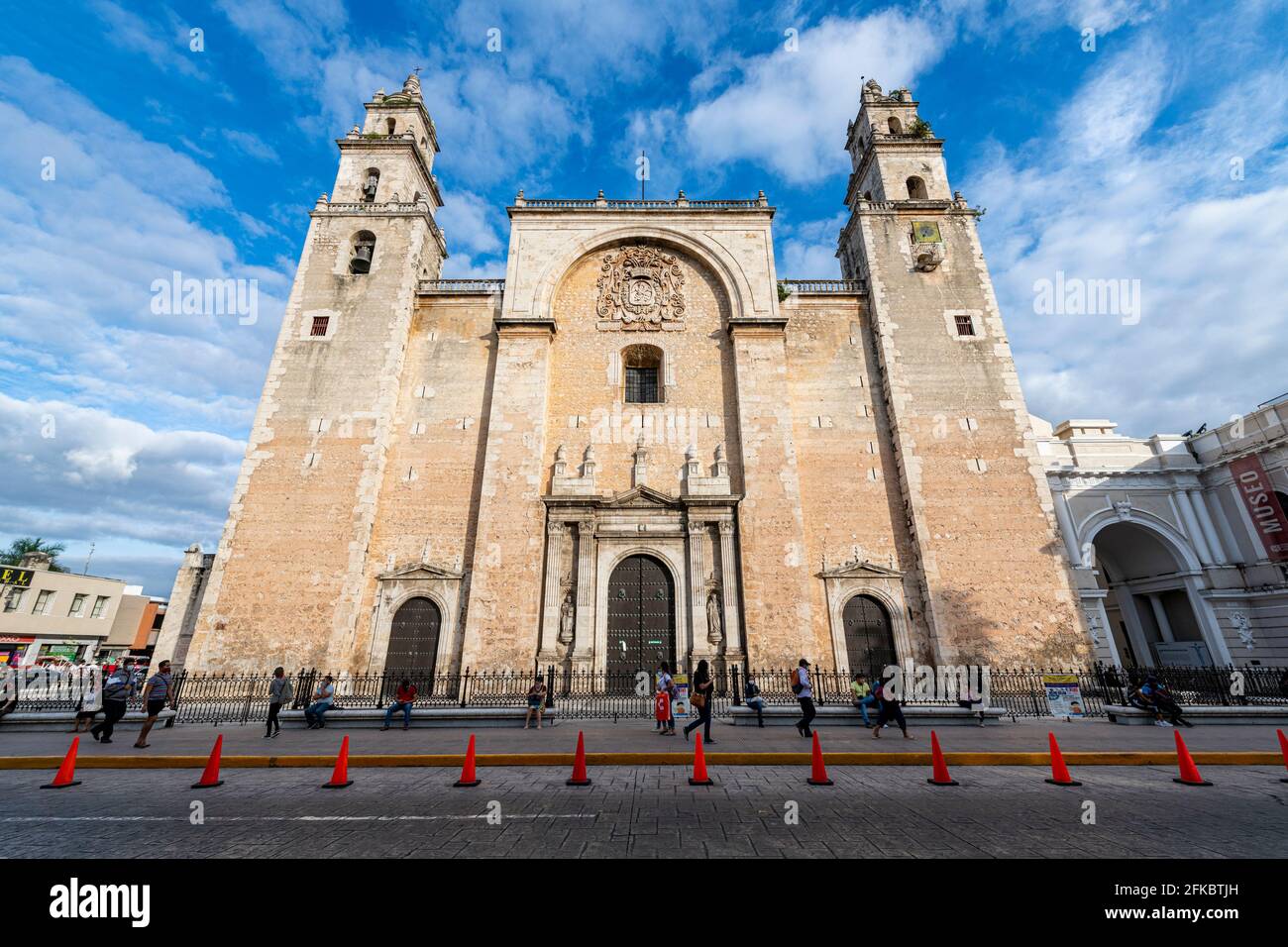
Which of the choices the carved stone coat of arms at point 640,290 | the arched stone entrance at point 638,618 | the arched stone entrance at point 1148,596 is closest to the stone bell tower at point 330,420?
the carved stone coat of arms at point 640,290

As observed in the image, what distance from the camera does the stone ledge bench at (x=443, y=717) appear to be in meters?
11.9

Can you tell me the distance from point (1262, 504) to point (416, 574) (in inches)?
1230

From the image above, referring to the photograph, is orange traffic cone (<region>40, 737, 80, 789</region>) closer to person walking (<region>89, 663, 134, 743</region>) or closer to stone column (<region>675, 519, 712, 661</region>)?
person walking (<region>89, 663, 134, 743</region>)

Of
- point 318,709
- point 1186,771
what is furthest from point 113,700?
point 1186,771

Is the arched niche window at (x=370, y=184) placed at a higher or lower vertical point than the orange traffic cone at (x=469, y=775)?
higher

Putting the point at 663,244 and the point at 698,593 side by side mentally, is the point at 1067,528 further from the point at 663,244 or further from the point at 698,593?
the point at 663,244

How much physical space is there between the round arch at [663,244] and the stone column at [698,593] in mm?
9485

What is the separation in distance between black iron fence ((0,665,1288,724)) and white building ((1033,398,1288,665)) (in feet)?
10.1

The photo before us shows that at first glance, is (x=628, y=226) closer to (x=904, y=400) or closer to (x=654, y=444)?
(x=654, y=444)

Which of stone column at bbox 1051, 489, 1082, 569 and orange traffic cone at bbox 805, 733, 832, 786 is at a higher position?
stone column at bbox 1051, 489, 1082, 569

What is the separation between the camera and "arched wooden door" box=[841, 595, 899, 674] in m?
17.6

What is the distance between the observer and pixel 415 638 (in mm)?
17562

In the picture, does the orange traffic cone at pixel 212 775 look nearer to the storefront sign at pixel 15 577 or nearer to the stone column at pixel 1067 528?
the stone column at pixel 1067 528

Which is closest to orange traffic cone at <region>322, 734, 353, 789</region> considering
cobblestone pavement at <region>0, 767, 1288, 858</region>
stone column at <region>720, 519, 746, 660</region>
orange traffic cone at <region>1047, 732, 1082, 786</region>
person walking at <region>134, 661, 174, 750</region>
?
cobblestone pavement at <region>0, 767, 1288, 858</region>
